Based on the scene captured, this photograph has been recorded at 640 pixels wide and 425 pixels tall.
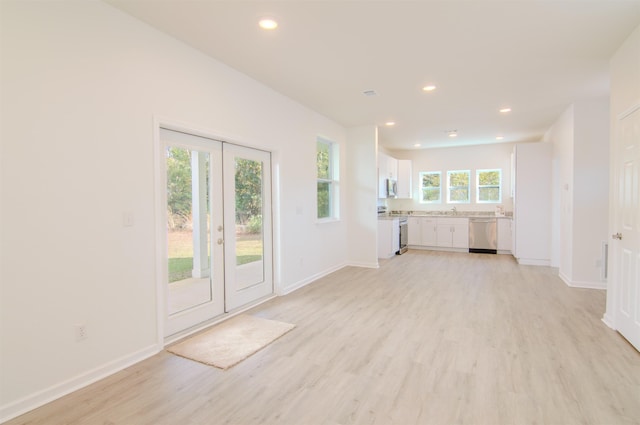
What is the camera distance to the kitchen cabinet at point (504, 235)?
307 inches

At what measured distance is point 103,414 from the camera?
6.79 ft

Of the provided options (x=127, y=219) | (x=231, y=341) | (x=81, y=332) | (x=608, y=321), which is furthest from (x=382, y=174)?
(x=81, y=332)

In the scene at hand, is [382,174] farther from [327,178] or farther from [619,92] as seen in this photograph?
[619,92]

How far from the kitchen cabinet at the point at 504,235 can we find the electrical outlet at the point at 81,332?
8.16 m

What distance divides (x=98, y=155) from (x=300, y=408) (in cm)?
229

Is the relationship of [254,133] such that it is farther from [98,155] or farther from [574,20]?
[574,20]

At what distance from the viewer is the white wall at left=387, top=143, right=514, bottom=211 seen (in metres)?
8.52

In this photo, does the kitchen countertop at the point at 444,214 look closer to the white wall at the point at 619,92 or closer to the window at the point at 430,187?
the window at the point at 430,187

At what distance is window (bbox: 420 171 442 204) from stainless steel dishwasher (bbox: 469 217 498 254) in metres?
1.33

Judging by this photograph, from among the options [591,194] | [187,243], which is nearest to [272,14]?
[187,243]

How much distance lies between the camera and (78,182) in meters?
2.35

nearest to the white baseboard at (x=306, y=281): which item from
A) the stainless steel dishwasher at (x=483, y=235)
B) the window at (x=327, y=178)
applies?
the window at (x=327, y=178)

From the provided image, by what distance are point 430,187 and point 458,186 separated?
28.6 inches

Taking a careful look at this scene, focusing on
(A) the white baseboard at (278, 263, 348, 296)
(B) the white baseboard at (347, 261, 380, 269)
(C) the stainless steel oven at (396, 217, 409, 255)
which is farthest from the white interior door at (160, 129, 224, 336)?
(C) the stainless steel oven at (396, 217, 409, 255)
